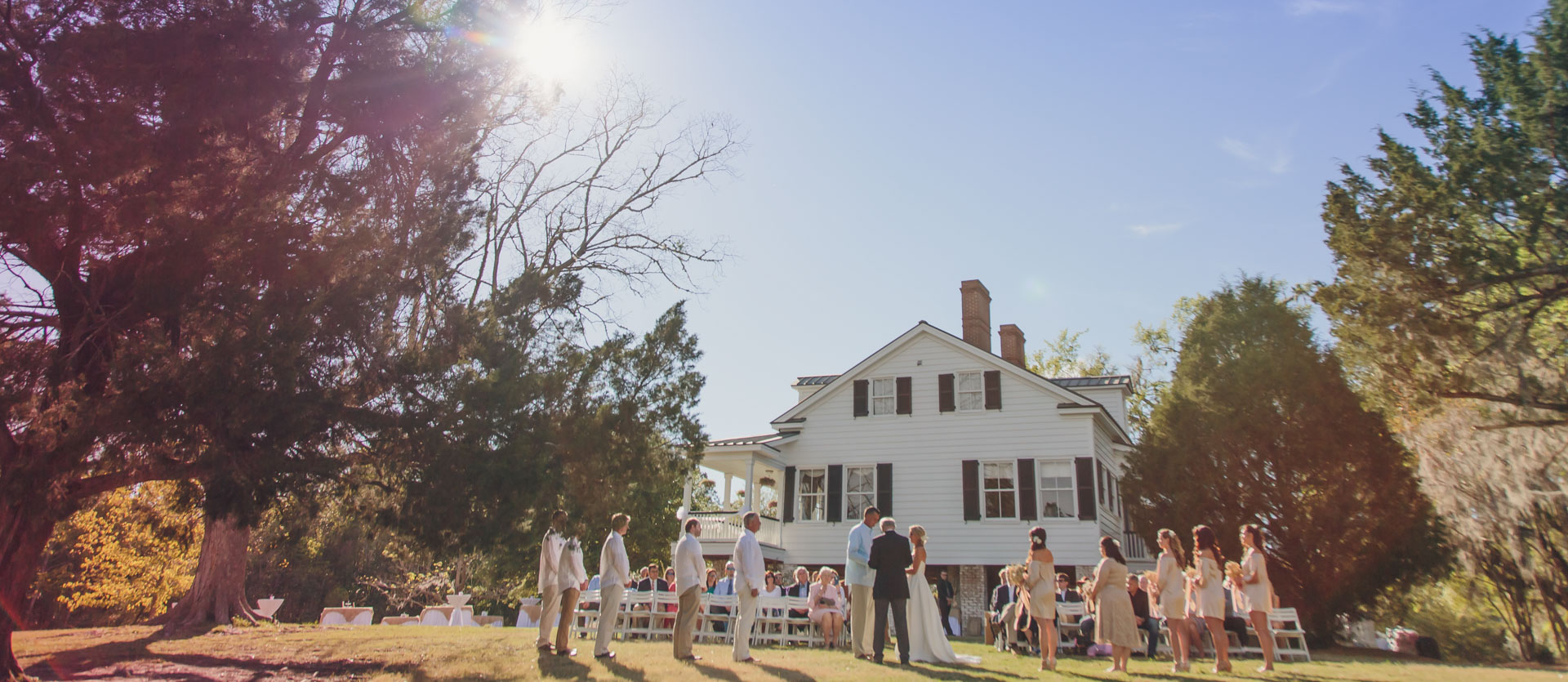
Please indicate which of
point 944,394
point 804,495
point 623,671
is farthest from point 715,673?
point 944,394

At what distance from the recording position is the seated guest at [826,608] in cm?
1397

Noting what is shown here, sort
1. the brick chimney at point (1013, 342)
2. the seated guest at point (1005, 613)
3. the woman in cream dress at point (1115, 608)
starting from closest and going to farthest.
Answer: the woman in cream dress at point (1115, 608) → the seated guest at point (1005, 613) → the brick chimney at point (1013, 342)

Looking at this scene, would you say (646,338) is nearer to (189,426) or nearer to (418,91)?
(418,91)

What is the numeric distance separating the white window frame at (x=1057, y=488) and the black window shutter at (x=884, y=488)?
4068mm

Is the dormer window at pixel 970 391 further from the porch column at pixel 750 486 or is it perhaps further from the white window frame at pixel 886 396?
the porch column at pixel 750 486

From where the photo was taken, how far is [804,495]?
26.3m

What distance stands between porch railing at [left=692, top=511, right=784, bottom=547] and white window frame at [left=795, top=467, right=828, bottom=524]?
0.66 meters

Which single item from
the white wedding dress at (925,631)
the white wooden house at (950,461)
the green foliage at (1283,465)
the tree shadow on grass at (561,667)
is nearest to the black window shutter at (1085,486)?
the white wooden house at (950,461)

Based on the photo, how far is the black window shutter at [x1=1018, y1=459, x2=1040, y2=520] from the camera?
77.4 ft

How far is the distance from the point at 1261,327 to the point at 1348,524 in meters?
5.04

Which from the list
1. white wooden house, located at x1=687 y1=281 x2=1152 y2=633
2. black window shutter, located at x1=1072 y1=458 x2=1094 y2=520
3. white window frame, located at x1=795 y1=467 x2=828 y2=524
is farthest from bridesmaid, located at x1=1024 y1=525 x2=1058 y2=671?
white window frame, located at x1=795 y1=467 x2=828 y2=524

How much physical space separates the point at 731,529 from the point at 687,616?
15.6 meters

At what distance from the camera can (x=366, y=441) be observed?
8.70 metres

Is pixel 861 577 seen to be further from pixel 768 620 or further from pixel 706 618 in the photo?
pixel 706 618
